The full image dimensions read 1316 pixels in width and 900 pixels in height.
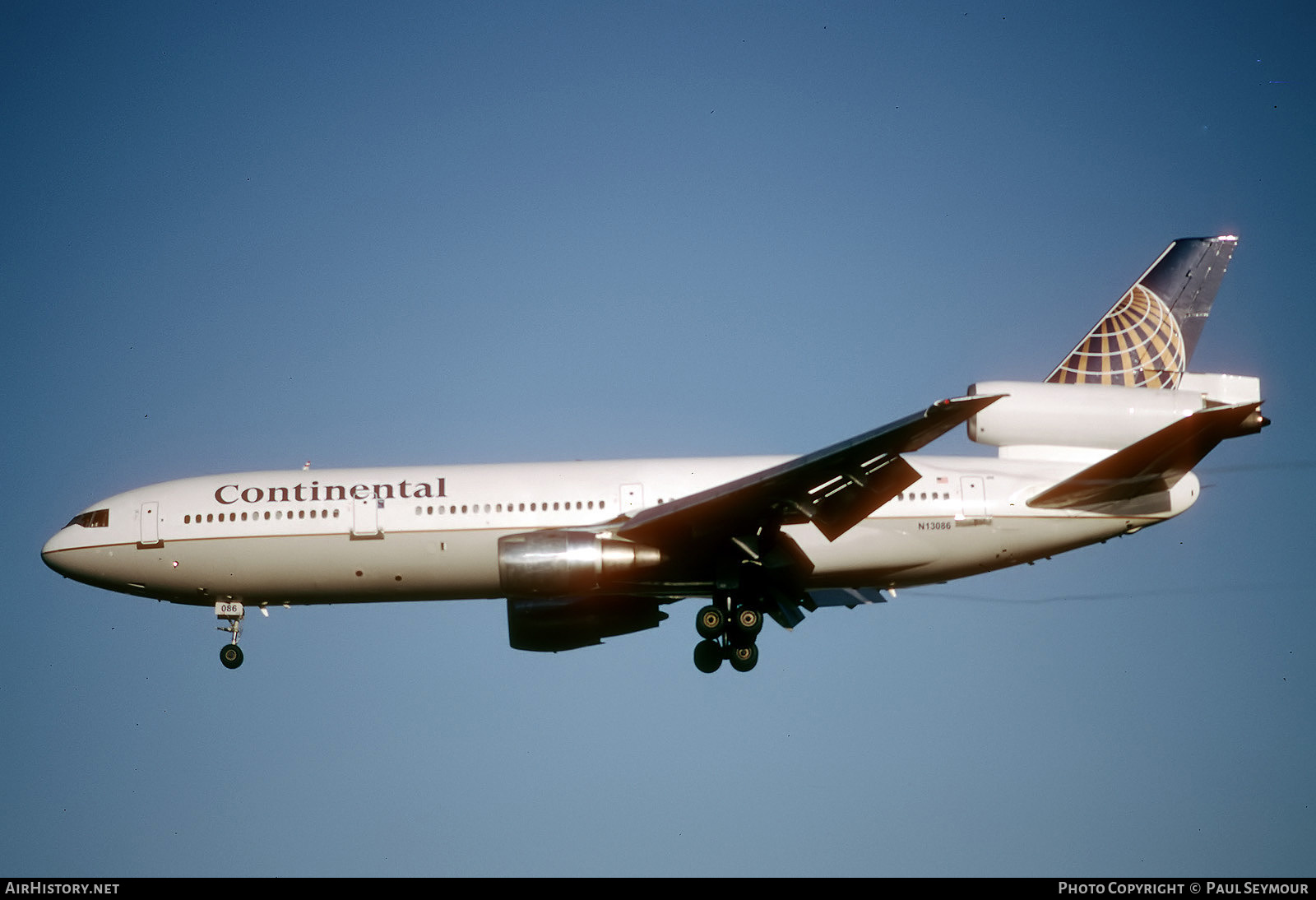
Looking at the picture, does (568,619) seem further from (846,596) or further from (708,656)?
(846,596)

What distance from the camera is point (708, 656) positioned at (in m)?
26.9

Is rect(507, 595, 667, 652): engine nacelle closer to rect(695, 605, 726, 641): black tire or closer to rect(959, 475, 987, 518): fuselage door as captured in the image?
rect(695, 605, 726, 641): black tire

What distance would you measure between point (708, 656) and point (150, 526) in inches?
506

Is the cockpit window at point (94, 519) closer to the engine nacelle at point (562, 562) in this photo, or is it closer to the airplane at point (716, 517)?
the airplane at point (716, 517)

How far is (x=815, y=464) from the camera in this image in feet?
77.0

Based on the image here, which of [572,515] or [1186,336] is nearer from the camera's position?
[572,515]

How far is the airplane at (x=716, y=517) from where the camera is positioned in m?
25.1

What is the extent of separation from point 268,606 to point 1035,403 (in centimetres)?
1707

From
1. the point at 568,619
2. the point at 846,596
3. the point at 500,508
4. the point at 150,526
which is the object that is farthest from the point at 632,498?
the point at 150,526

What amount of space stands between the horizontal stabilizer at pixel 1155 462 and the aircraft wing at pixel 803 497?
382 centimetres

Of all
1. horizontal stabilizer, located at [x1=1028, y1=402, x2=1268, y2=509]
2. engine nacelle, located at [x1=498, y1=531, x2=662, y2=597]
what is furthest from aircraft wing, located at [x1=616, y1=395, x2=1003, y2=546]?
horizontal stabilizer, located at [x1=1028, y1=402, x2=1268, y2=509]

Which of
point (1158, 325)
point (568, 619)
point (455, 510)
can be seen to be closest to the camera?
point (455, 510)
